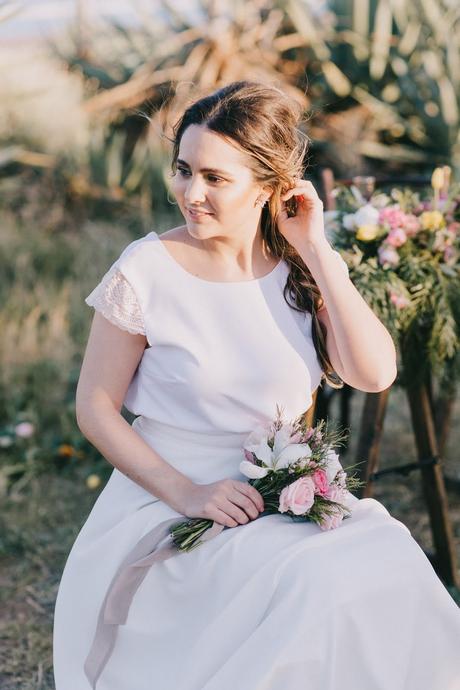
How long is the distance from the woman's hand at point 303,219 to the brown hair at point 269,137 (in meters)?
0.02

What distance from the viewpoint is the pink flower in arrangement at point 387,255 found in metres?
2.71

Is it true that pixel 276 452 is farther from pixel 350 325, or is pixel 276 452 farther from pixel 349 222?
pixel 349 222

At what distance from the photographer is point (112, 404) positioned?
2.09 metres

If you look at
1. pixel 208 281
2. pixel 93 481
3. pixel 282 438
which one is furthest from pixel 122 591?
pixel 93 481

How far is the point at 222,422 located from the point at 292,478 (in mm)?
242

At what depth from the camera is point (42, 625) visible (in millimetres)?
3137

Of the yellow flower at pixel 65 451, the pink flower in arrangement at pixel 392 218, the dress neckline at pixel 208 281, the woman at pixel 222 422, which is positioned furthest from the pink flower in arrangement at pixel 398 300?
the yellow flower at pixel 65 451

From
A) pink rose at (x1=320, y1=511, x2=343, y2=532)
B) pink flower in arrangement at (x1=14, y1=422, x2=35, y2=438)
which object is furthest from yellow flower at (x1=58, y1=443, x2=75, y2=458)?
pink rose at (x1=320, y1=511, x2=343, y2=532)

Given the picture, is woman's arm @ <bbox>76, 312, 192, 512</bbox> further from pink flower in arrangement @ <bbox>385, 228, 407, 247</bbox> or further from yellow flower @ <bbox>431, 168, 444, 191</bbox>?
yellow flower @ <bbox>431, 168, 444, 191</bbox>

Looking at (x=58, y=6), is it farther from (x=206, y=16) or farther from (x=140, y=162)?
(x=140, y=162)

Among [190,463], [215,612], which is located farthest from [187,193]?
[215,612]

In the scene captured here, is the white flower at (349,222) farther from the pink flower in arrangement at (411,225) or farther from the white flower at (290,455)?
the white flower at (290,455)

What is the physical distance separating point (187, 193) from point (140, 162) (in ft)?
23.0

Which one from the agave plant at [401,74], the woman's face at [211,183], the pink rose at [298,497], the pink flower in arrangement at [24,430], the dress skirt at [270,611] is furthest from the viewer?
the agave plant at [401,74]
